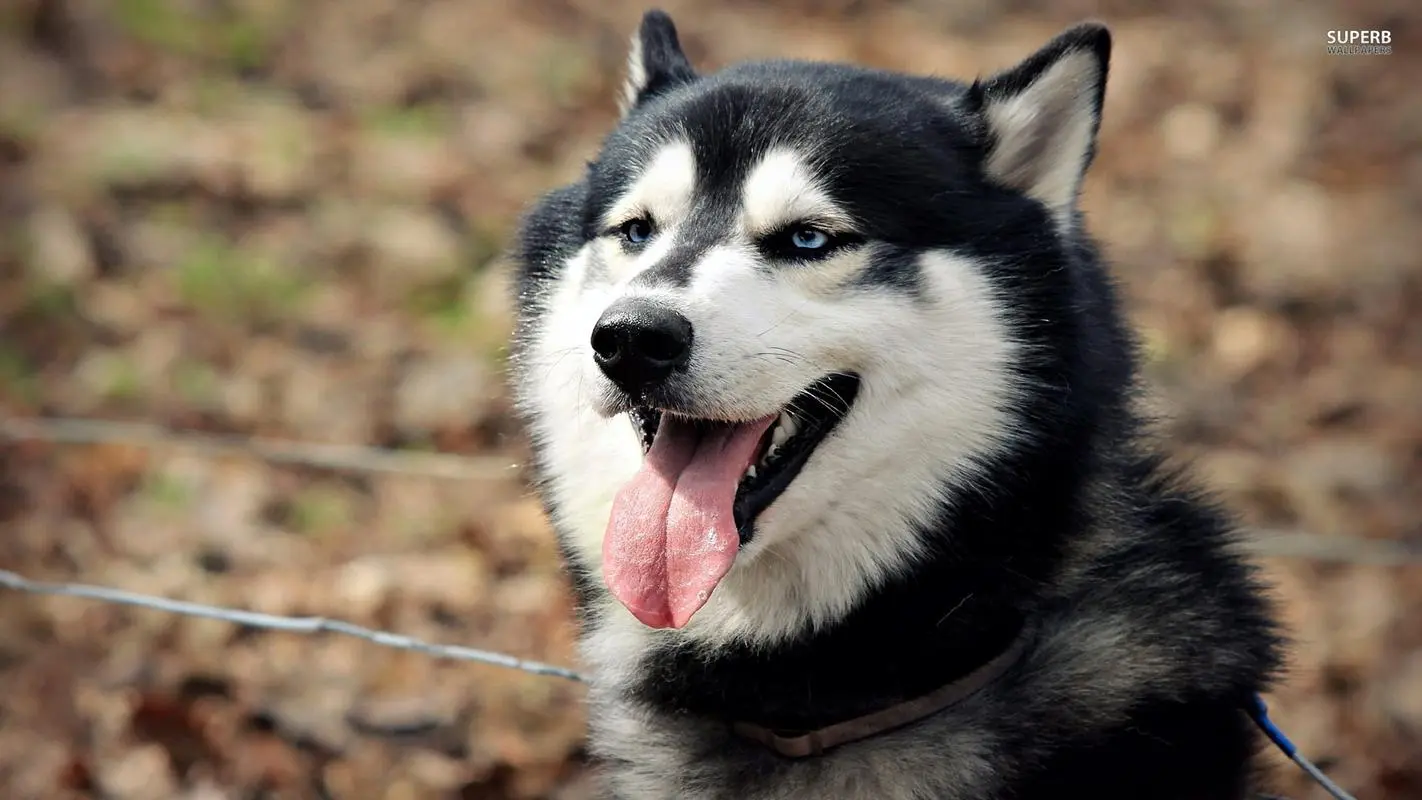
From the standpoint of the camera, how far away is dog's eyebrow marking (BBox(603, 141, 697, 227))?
9.31ft

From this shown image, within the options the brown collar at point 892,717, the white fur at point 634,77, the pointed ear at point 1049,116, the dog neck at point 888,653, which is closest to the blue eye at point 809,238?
the pointed ear at point 1049,116

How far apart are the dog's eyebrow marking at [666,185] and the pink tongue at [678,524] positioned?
0.47 meters

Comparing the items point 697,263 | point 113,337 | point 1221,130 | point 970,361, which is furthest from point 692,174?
point 1221,130

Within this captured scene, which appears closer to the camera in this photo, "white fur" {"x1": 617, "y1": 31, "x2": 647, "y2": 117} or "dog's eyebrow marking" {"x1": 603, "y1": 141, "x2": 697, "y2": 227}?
"dog's eyebrow marking" {"x1": 603, "y1": 141, "x2": 697, "y2": 227}

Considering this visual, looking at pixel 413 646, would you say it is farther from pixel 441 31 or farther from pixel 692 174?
pixel 441 31

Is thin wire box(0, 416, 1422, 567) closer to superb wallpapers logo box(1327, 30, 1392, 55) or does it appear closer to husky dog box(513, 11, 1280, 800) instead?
husky dog box(513, 11, 1280, 800)

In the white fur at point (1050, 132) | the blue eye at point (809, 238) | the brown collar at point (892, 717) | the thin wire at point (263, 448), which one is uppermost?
the white fur at point (1050, 132)

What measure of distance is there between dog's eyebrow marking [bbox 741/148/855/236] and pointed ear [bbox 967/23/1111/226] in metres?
0.38

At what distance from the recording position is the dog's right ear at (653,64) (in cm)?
325

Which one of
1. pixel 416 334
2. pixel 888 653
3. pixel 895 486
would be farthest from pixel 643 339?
pixel 416 334

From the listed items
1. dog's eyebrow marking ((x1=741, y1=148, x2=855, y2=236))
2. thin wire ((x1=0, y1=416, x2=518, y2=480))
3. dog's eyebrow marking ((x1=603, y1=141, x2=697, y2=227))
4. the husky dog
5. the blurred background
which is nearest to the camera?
the husky dog

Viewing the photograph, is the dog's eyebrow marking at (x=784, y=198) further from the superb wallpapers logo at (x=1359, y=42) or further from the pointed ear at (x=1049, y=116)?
the superb wallpapers logo at (x=1359, y=42)

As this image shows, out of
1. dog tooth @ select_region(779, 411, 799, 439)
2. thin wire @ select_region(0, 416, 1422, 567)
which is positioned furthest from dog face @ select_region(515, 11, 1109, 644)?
thin wire @ select_region(0, 416, 1422, 567)

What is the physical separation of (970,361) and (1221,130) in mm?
6294
